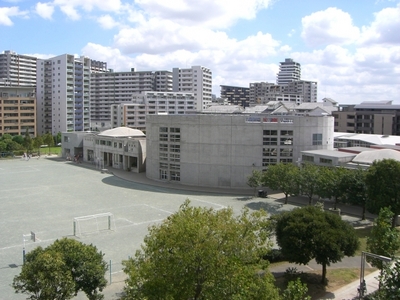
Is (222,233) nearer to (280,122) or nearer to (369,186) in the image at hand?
(369,186)

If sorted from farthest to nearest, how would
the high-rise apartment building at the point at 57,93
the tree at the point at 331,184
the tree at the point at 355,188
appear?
the high-rise apartment building at the point at 57,93, the tree at the point at 331,184, the tree at the point at 355,188

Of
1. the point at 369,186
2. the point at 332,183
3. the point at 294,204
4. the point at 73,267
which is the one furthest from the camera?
the point at 294,204

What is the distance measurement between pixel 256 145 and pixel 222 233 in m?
26.9

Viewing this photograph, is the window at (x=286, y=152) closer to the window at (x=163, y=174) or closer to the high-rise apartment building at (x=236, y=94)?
the window at (x=163, y=174)

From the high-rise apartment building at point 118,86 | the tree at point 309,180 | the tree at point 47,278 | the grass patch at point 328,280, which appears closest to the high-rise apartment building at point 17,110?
the high-rise apartment building at point 118,86

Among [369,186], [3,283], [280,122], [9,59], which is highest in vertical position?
[9,59]

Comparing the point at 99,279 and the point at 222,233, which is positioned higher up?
the point at 222,233

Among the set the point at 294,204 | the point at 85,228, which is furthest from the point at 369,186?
the point at 85,228

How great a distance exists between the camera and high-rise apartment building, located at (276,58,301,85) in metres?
174

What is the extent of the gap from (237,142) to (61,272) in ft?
91.6

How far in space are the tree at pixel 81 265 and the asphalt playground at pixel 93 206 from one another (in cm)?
331

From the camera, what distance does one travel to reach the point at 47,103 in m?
91.6

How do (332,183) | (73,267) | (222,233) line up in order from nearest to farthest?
1. (222,233)
2. (73,267)
3. (332,183)

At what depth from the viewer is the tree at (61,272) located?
1241 cm
